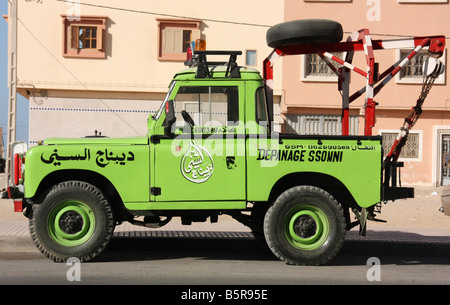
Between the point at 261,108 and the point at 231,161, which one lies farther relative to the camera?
the point at 261,108

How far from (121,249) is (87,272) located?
2173mm

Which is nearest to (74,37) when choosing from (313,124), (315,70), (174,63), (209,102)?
(174,63)

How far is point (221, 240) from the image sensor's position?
1015 centimetres

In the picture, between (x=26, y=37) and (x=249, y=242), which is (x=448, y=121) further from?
(x=249, y=242)

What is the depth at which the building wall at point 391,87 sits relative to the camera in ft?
86.9

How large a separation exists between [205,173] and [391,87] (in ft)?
64.1

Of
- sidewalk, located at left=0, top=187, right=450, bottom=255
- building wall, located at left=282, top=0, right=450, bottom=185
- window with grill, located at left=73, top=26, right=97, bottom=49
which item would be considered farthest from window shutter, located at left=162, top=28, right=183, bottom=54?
sidewalk, located at left=0, top=187, right=450, bottom=255

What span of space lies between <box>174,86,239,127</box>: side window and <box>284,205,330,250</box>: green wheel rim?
1.43 meters

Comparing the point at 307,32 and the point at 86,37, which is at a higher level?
the point at 86,37

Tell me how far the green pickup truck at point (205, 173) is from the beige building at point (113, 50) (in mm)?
18099

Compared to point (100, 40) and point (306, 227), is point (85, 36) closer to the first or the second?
point (100, 40)

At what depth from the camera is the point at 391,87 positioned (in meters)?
26.6

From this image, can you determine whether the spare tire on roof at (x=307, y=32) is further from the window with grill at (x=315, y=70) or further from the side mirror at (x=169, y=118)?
the window with grill at (x=315, y=70)

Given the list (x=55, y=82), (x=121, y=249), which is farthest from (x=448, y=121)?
(x=121, y=249)
